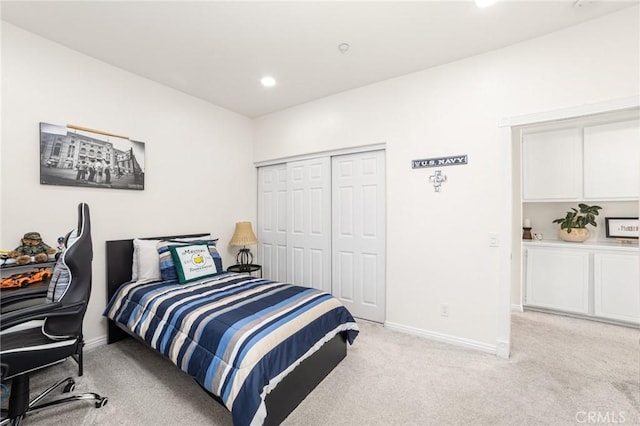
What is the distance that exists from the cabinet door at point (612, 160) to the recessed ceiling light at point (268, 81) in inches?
152

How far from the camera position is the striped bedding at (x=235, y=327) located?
153cm

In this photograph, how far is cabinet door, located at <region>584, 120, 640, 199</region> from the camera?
3.10 metres

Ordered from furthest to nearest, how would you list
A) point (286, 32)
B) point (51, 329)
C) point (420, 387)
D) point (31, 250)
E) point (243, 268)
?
1. point (243, 268)
2. point (286, 32)
3. point (31, 250)
4. point (420, 387)
5. point (51, 329)

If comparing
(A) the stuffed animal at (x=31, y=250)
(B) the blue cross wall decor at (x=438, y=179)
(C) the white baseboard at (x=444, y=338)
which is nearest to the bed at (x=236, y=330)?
(A) the stuffed animal at (x=31, y=250)

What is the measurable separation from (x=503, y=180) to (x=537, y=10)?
4.26ft

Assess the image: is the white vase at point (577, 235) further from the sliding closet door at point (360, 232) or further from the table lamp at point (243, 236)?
the table lamp at point (243, 236)

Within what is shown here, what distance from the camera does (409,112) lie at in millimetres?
2951

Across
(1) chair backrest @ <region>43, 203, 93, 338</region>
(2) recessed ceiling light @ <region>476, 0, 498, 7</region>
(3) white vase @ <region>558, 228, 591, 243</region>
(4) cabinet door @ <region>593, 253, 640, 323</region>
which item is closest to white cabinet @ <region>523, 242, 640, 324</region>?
(4) cabinet door @ <region>593, 253, 640, 323</region>

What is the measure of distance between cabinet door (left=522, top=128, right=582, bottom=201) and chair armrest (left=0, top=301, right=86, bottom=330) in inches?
190

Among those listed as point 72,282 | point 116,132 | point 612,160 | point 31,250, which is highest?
point 116,132

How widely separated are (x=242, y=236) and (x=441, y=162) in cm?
268

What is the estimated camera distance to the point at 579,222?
348 centimetres

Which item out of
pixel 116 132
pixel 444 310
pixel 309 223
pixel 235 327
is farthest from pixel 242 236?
pixel 444 310

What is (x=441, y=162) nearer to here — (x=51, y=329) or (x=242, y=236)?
(x=242, y=236)
